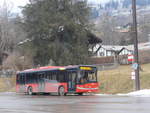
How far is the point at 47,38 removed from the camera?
64.8 metres

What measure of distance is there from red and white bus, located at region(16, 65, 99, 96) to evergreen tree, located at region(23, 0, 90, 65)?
2189 cm

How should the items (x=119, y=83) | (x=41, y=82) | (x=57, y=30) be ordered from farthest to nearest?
(x=57, y=30), (x=119, y=83), (x=41, y=82)

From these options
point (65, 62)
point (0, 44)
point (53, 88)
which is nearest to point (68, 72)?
point (53, 88)

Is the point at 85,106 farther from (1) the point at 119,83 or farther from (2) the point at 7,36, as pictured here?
(2) the point at 7,36

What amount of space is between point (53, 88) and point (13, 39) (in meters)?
49.3

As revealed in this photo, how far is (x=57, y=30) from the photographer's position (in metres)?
64.1

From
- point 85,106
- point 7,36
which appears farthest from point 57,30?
point 85,106

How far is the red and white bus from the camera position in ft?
118

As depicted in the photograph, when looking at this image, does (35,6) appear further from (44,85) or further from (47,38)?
(44,85)

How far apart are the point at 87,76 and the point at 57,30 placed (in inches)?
1119

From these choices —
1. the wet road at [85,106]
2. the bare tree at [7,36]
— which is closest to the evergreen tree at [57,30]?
the bare tree at [7,36]

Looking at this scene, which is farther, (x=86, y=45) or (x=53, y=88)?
(x=86, y=45)

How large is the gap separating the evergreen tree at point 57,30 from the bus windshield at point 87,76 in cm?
2557

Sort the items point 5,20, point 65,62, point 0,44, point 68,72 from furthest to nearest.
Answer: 1. point 5,20
2. point 0,44
3. point 65,62
4. point 68,72
